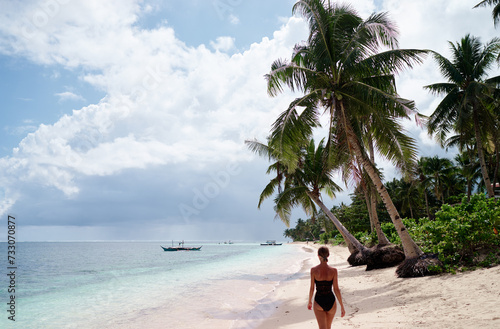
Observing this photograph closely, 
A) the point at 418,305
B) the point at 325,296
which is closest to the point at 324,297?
the point at 325,296

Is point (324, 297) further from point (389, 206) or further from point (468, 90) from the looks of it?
point (468, 90)

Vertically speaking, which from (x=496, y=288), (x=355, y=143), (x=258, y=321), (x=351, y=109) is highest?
(x=351, y=109)

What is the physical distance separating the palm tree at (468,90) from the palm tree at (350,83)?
8.35m

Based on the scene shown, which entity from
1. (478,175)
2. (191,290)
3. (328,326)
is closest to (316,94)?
(328,326)

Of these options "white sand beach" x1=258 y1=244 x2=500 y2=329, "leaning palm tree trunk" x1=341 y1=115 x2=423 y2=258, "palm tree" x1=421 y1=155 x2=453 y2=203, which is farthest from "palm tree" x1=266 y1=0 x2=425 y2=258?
"palm tree" x1=421 y1=155 x2=453 y2=203

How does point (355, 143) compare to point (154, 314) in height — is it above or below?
above

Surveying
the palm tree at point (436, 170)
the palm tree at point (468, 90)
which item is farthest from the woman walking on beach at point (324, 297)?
the palm tree at point (436, 170)

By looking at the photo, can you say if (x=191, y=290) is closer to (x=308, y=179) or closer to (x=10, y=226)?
(x=10, y=226)

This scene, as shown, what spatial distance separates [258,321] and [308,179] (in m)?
13.6

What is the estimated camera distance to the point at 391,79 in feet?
38.8

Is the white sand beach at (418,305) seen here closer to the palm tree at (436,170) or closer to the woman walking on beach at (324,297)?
the woman walking on beach at (324,297)

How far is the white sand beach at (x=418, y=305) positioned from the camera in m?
4.86

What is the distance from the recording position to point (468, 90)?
1720cm

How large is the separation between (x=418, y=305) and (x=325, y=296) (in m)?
2.97
